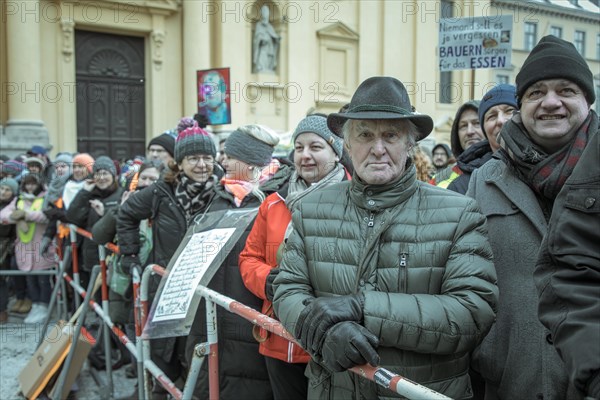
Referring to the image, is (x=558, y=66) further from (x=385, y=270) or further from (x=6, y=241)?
(x=6, y=241)

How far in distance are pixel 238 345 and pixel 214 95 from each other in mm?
9129

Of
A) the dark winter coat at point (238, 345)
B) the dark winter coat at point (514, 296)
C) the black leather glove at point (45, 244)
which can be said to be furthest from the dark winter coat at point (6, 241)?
the dark winter coat at point (514, 296)

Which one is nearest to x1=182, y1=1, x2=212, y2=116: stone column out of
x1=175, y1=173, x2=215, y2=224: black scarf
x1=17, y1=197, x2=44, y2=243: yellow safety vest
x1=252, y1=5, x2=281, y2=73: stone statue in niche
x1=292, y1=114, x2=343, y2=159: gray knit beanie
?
x1=252, y1=5, x2=281, y2=73: stone statue in niche

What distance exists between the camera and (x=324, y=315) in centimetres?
176

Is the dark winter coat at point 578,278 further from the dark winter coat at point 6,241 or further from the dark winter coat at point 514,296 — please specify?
the dark winter coat at point 6,241

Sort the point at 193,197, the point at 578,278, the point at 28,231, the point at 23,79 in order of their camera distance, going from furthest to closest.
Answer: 1. the point at 23,79
2. the point at 28,231
3. the point at 193,197
4. the point at 578,278

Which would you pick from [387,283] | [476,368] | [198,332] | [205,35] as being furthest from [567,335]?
[205,35]

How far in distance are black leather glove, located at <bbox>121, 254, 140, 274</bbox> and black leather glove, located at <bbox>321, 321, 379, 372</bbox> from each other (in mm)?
2611

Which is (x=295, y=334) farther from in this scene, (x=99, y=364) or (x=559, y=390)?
(x=99, y=364)

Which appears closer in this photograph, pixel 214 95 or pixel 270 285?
pixel 270 285

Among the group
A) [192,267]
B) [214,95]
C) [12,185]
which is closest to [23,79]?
[214,95]

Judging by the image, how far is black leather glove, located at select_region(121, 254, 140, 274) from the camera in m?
4.02

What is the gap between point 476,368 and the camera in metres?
2.16

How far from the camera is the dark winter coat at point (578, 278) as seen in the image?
129 cm
